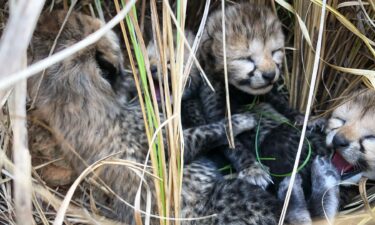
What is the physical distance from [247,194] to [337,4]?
3.44 ft

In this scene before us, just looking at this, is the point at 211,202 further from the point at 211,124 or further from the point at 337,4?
the point at 337,4

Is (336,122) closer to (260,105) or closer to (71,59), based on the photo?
(260,105)

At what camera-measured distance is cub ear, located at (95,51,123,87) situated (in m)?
2.53

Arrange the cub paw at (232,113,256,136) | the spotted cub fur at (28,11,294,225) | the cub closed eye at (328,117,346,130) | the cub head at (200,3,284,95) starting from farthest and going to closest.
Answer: the cub paw at (232,113,256,136)
the cub head at (200,3,284,95)
the cub closed eye at (328,117,346,130)
the spotted cub fur at (28,11,294,225)

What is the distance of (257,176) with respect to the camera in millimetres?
2645

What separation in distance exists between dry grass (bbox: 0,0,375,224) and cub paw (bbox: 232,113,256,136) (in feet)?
0.98

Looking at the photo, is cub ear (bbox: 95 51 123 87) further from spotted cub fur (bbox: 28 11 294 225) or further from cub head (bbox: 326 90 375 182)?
cub head (bbox: 326 90 375 182)

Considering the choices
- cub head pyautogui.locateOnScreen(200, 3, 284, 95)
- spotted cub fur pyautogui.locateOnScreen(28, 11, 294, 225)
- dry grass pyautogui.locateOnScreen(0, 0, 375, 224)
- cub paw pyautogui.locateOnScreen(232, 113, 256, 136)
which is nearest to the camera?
dry grass pyautogui.locateOnScreen(0, 0, 375, 224)

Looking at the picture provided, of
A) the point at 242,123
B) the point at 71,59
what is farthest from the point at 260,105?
the point at 71,59

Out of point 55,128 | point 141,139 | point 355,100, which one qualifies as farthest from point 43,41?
point 355,100

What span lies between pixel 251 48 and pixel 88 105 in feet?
2.70

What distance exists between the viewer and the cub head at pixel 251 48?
9.00 ft

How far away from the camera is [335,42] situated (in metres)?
2.99

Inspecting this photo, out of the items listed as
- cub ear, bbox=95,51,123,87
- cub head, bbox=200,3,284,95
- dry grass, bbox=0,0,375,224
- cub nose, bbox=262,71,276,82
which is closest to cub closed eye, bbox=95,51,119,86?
cub ear, bbox=95,51,123,87
